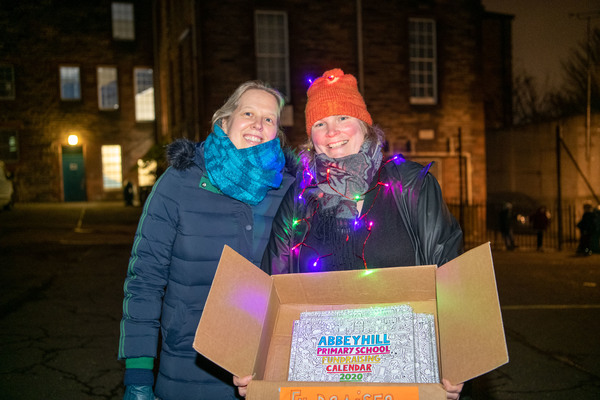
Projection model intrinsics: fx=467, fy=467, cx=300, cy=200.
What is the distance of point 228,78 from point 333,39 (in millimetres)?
3381

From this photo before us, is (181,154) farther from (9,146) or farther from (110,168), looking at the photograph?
(9,146)

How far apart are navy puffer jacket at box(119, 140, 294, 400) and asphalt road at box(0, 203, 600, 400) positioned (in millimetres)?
2277

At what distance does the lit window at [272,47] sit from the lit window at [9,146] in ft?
57.4

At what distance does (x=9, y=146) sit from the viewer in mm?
24703

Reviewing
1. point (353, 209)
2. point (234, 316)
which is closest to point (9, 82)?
point (353, 209)

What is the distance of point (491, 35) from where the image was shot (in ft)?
78.0

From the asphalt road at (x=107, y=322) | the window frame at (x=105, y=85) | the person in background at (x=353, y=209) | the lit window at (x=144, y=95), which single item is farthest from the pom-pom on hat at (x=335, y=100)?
the window frame at (x=105, y=85)

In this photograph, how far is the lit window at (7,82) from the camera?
2450 cm

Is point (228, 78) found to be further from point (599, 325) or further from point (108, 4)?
point (108, 4)

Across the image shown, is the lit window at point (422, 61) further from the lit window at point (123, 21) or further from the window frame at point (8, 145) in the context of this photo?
the window frame at point (8, 145)

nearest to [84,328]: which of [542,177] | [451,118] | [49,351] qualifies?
[49,351]

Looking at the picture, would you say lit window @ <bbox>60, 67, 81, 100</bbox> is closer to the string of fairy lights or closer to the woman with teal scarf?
the woman with teal scarf

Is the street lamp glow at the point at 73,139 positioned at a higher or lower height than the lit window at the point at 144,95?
lower

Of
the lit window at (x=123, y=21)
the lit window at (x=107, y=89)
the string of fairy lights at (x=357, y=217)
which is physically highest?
the lit window at (x=123, y=21)
